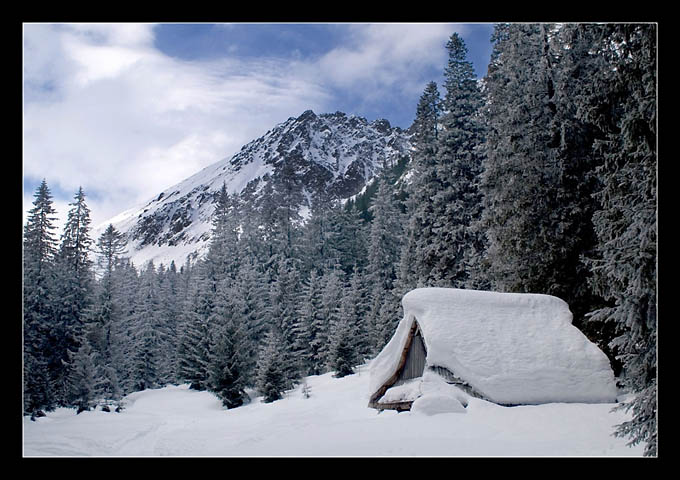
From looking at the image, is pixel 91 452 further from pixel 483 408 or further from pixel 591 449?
pixel 591 449

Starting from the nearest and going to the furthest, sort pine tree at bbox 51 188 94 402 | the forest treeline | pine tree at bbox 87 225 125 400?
1. the forest treeline
2. pine tree at bbox 51 188 94 402
3. pine tree at bbox 87 225 125 400

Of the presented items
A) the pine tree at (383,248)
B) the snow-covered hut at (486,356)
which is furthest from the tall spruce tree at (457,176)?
the pine tree at (383,248)

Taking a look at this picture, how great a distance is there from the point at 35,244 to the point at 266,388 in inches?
501

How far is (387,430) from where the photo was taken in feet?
27.4

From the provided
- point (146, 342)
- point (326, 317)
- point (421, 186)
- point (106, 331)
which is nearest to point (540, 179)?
point (421, 186)

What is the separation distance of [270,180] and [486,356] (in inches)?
1867

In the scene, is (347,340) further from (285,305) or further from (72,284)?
(72,284)

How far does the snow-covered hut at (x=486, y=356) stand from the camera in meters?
9.75

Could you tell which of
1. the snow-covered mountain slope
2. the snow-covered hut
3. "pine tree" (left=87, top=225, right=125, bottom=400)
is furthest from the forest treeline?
the snow-covered mountain slope

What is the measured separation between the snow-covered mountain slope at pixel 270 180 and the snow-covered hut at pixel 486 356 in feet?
75.0

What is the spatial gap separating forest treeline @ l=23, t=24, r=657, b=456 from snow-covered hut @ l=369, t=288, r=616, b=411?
1312 millimetres

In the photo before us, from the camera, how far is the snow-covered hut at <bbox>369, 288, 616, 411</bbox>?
975 centimetres

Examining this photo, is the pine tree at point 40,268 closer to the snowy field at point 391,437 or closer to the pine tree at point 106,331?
the pine tree at point 106,331

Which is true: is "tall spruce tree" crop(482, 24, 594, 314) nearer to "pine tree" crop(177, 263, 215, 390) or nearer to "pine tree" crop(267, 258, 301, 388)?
"pine tree" crop(267, 258, 301, 388)
